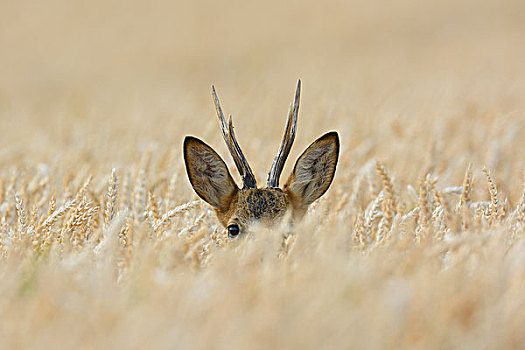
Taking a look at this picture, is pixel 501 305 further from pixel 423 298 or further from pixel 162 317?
pixel 162 317

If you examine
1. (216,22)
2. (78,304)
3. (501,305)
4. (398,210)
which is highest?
(216,22)

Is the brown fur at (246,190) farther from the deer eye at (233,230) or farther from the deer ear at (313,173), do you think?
the deer eye at (233,230)

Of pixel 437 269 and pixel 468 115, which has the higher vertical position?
pixel 468 115

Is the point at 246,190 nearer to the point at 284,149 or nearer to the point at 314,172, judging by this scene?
the point at 284,149

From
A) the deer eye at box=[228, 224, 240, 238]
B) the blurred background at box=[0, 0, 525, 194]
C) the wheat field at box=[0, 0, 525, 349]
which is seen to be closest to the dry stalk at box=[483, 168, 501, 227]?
the wheat field at box=[0, 0, 525, 349]

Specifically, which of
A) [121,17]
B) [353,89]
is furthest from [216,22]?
[353,89]

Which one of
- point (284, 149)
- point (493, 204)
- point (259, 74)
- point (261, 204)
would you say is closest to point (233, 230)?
point (261, 204)
